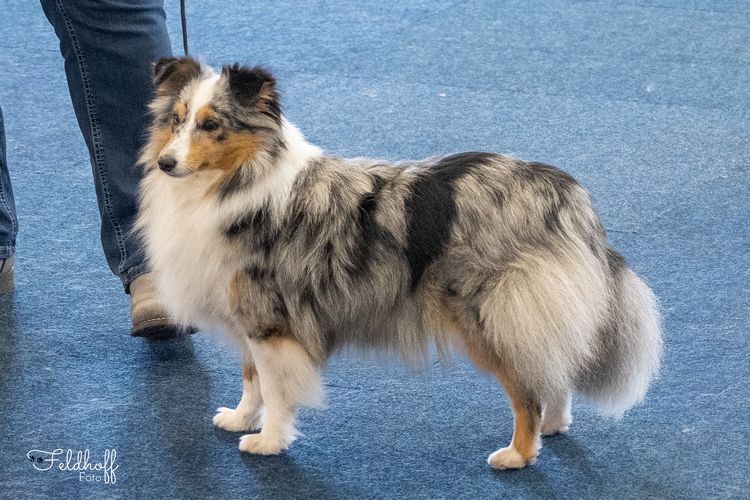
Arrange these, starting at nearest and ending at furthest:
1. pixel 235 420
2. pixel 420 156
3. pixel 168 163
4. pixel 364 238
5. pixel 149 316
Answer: pixel 168 163, pixel 364 238, pixel 235 420, pixel 149 316, pixel 420 156

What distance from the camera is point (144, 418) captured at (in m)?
2.50

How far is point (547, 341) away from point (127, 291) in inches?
57.3

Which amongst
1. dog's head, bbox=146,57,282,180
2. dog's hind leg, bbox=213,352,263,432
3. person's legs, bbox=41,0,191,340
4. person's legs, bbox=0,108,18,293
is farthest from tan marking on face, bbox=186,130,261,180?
person's legs, bbox=0,108,18,293

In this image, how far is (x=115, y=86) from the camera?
2.79 m

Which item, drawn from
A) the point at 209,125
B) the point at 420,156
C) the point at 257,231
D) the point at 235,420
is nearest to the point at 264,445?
the point at 235,420

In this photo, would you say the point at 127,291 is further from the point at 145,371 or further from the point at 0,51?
the point at 0,51

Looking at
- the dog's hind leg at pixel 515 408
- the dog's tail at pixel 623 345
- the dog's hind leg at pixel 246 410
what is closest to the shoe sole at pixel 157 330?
the dog's hind leg at pixel 246 410

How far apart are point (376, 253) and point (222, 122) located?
0.49 metres

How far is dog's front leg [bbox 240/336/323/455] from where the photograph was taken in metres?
2.25

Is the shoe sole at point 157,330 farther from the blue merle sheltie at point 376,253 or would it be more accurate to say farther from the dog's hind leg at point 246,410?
the blue merle sheltie at point 376,253

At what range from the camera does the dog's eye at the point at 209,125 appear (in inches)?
82.9

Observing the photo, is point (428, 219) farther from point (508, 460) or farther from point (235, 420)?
point (235, 420)

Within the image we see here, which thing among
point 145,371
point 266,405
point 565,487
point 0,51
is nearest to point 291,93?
point 0,51

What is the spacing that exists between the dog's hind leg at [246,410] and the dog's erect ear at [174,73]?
2.51 ft
